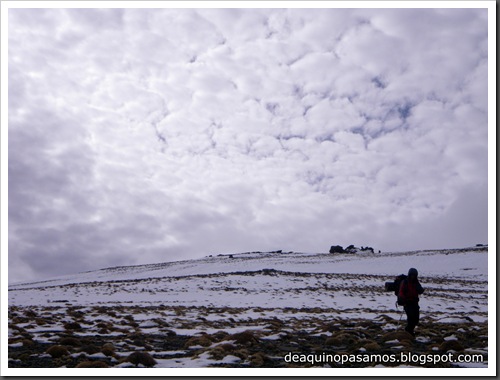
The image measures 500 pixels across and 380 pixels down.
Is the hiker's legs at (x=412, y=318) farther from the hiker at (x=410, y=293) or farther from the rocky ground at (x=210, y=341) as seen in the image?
the rocky ground at (x=210, y=341)

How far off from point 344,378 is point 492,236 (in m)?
4.12

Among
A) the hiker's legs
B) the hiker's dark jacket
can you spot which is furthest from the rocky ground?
the hiker's dark jacket

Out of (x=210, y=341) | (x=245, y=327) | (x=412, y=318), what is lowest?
(x=245, y=327)

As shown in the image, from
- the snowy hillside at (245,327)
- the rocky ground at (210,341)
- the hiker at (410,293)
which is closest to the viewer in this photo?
the rocky ground at (210,341)

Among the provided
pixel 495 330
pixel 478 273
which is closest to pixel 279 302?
pixel 495 330

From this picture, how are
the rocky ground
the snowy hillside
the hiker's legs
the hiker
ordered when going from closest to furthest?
1. the rocky ground
2. the snowy hillside
3. the hiker's legs
4. the hiker

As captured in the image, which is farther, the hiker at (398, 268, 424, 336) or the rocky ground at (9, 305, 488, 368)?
the hiker at (398, 268, 424, 336)

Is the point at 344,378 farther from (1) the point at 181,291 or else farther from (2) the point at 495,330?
(1) the point at 181,291

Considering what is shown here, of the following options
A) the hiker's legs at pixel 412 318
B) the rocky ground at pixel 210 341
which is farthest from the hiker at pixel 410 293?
the rocky ground at pixel 210 341

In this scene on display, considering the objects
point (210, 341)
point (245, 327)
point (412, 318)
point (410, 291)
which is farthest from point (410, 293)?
point (210, 341)

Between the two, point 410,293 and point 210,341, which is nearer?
point 210,341

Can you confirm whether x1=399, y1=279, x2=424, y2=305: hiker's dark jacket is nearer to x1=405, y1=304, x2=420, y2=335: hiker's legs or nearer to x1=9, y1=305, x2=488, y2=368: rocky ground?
x1=405, y1=304, x2=420, y2=335: hiker's legs

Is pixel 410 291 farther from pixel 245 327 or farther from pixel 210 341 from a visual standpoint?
pixel 210 341

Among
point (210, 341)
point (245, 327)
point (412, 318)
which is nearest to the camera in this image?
point (210, 341)
